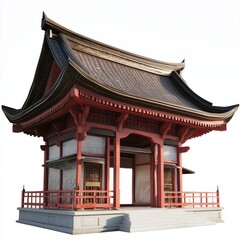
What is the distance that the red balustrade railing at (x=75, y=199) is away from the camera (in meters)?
12.8

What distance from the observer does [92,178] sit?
1434 cm

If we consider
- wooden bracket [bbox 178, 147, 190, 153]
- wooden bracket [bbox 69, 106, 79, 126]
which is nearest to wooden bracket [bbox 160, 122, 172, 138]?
wooden bracket [bbox 178, 147, 190, 153]

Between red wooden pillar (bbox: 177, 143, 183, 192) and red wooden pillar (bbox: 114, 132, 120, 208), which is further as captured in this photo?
red wooden pillar (bbox: 177, 143, 183, 192)

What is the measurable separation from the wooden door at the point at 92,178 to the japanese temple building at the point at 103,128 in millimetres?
41

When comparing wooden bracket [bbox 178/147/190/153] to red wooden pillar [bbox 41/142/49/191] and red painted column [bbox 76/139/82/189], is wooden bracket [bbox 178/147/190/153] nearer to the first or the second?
red painted column [bbox 76/139/82/189]

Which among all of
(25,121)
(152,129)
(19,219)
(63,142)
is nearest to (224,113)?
(152,129)

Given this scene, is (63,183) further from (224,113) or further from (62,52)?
(224,113)

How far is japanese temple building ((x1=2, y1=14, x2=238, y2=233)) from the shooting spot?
12969 mm

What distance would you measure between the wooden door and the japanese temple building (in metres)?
0.04

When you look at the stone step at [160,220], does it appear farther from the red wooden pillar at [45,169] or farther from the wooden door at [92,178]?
the red wooden pillar at [45,169]

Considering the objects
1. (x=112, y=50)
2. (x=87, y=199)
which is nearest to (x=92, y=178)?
(x=87, y=199)

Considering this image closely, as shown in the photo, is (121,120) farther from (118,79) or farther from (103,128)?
(118,79)

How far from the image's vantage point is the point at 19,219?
17.0 m

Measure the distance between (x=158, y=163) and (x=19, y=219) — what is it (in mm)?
7396
